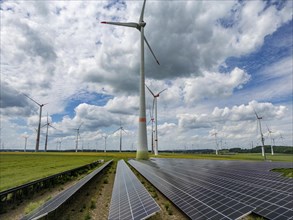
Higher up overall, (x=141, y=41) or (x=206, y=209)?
(x=141, y=41)

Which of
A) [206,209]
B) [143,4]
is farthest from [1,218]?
[143,4]

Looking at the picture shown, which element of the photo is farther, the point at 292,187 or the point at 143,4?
the point at 143,4

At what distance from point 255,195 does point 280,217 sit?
4299 mm

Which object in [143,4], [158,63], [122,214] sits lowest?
[122,214]

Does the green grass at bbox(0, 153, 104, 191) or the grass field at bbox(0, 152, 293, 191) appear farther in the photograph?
the grass field at bbox(0, 152, 293, 191)

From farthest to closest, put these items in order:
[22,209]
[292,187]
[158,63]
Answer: [158,63], [22,209], [292,187]

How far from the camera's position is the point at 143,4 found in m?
80.4

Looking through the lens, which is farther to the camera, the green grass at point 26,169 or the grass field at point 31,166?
the grass field at point 31,166

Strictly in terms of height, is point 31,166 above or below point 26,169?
above

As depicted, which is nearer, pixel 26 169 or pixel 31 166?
pixel 26 169

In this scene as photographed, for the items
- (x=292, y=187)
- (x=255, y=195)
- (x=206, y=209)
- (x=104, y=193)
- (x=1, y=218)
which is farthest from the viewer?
(x=104, y=193)

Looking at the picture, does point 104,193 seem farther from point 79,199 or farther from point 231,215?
point 231,215

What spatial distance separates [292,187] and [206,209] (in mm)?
7864

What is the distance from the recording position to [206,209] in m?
13.4
